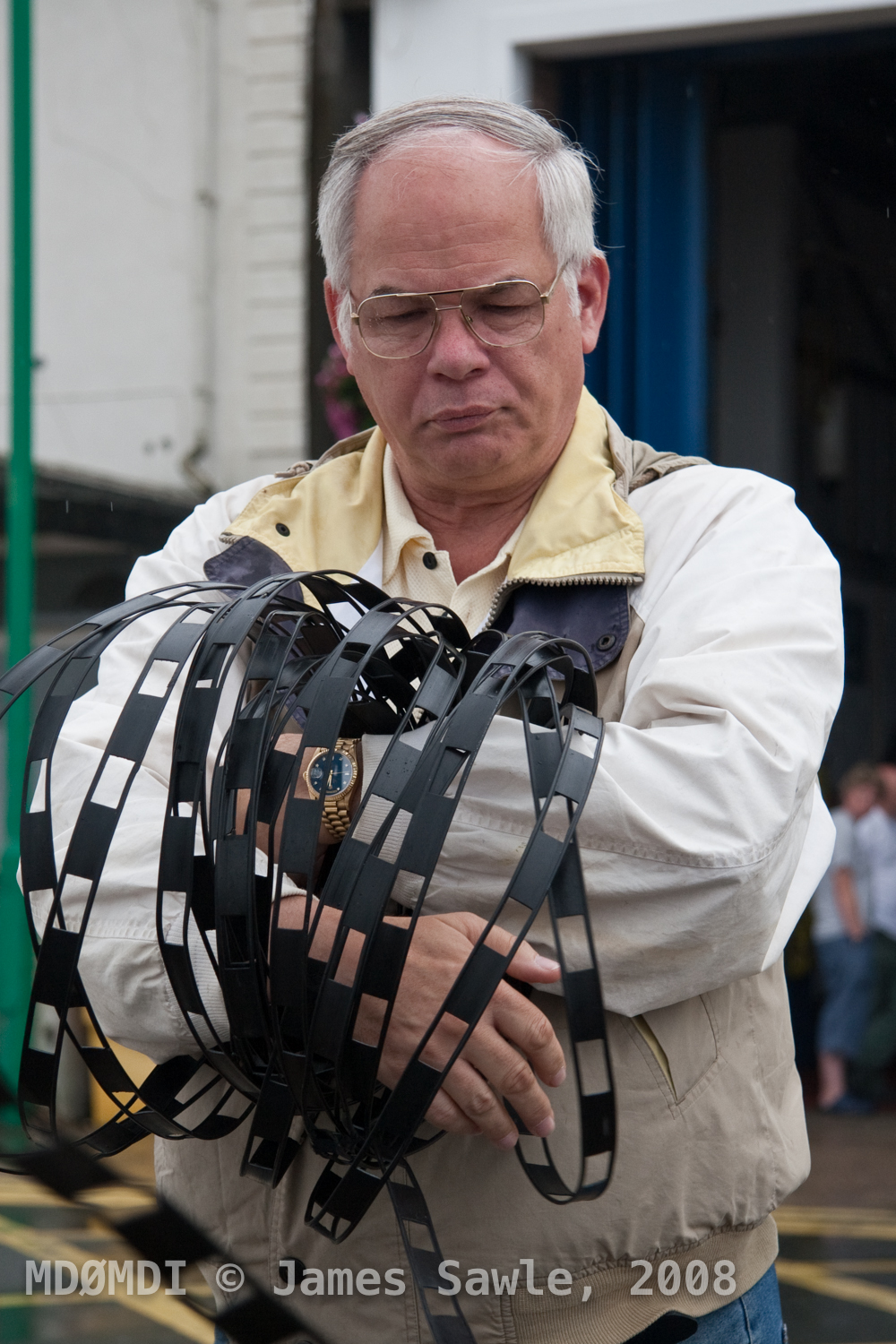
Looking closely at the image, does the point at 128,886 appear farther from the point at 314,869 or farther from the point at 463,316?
the point at 463,316

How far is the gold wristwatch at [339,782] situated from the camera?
1.22 metres

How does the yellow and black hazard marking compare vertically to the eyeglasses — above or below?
below

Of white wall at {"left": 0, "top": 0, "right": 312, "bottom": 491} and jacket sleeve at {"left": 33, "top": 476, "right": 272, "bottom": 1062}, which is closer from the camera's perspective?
jacket sleeve at {"left": 33, "top": 476, "right": 272, "bottom": 1062}

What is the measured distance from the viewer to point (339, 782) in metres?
1.26

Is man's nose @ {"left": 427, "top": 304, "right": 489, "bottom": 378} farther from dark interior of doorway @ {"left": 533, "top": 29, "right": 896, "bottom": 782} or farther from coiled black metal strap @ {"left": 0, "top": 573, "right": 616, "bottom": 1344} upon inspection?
dark interior of doorway @ {"left": 533, "top": 29, "right": 896, "bottom": 782}

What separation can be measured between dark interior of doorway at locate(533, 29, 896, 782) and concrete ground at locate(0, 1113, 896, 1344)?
285cm

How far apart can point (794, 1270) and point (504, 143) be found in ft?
14.5

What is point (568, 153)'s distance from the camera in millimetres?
1521

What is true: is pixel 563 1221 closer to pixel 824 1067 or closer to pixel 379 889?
pixel 379 889

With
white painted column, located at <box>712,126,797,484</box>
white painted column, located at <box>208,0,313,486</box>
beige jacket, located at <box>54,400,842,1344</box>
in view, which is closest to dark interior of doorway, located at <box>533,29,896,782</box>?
white painted column, located at <box>712,126,797,484</box>

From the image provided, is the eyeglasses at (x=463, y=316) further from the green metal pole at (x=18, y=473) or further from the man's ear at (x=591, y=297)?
the green metal pole at (x=18, y=473)

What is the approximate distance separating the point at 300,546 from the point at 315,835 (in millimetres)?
516

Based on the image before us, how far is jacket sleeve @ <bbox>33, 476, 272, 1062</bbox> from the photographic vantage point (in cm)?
125

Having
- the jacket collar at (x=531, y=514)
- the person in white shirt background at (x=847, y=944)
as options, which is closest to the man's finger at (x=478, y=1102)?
the jacket collar at (x=531, y=514)
